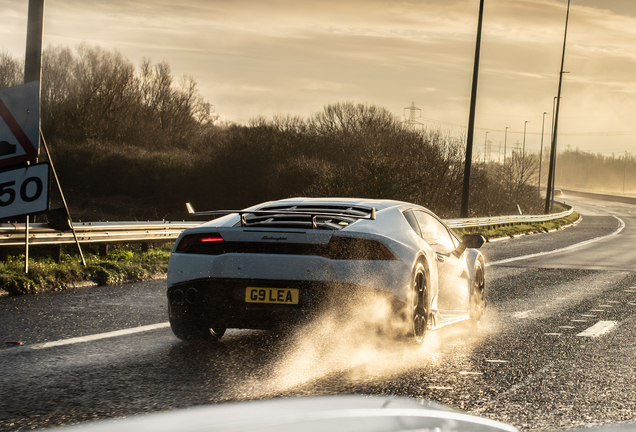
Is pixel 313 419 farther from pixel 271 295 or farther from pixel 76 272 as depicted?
pixel 76 272

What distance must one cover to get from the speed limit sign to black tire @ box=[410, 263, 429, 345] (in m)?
5.77

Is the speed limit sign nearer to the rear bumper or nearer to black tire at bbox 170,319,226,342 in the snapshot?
black tire at bbox 170,319,226,342

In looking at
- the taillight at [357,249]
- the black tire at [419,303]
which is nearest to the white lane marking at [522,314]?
the black tire at [419,303]

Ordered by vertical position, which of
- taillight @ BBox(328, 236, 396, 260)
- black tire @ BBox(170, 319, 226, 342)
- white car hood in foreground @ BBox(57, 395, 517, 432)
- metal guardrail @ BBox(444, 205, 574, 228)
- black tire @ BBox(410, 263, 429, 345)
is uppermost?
Result: white car hood in foreground @ BBox(57, 395, 517, 432)

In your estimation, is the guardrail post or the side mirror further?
the guardrail post

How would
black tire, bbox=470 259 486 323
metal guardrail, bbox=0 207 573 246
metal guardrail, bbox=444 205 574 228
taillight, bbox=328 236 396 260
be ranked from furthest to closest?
metal guardrail, bbox=444 205 574 228
metal guardrail, bbox=0 207 573 246
black tire, bbox=470 259 486 323
taillight, bbox=328 236 396 260

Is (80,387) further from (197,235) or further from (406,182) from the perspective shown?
(406,182)

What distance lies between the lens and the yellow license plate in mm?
5730

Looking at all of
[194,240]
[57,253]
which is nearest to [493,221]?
[57,253]

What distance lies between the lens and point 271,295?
5.76 metres

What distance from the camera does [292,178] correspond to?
4559 cm

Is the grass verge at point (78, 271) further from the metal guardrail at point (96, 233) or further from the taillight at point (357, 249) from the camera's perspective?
the taillight at point (357, 249)

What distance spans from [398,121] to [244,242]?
192ft

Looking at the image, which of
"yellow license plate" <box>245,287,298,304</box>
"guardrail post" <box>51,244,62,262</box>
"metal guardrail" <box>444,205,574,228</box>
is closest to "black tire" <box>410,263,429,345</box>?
"yellow license plate" <box>245,287,298,304</box>
